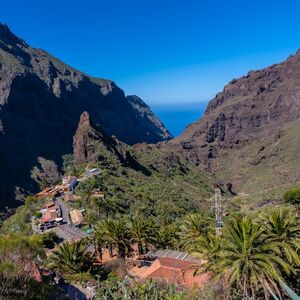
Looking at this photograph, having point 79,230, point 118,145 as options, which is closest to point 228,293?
point 79,230

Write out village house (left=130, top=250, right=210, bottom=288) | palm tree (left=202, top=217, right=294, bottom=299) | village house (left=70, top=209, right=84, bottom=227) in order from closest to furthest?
palm tree (left=202, top=217, right=294, bottom=299)
village house (left=130, top=250, right=210, bottom=288)
village house (left=70, top=209, right=84, bottom=227)

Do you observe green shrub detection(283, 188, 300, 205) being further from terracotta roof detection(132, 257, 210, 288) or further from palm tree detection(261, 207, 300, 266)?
palm tree detection(261, 207, 300, 266)

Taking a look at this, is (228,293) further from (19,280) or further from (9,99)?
(9,99)

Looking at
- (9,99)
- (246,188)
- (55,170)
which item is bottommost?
(246,188)

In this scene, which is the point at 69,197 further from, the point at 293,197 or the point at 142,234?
the point at 293,197

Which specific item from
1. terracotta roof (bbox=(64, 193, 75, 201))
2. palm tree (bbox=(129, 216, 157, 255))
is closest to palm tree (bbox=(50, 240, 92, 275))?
palm tree (bbox=(129, 216, 157, 255))

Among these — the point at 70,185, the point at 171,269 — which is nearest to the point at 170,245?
the point at 171,269
